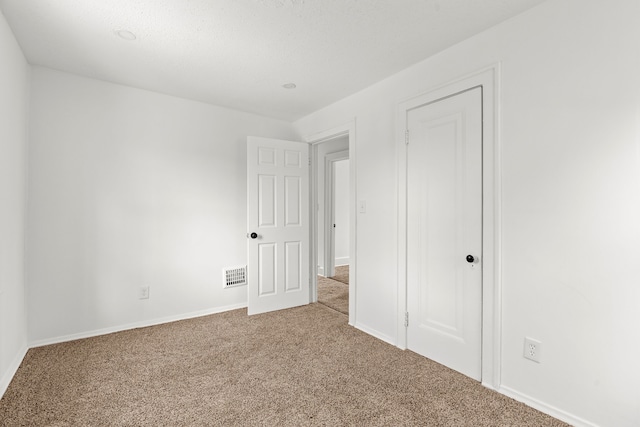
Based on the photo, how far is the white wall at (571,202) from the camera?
1.55m

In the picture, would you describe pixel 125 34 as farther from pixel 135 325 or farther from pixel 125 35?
pixel 135 325

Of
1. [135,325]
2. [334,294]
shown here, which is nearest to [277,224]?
[334,294]

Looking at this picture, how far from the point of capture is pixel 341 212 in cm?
653

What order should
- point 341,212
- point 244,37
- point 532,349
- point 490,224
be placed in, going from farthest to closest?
point 341,212, point 244,37, point 490,224, point 532,349

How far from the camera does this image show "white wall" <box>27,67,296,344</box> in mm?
2717

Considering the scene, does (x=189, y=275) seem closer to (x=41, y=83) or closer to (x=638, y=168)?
(x=41, y=83)

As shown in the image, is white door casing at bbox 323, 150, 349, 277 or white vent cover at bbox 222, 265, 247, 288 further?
white door casing at bbox 323, 150, 349, 277

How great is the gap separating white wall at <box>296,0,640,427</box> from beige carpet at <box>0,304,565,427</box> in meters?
0.35

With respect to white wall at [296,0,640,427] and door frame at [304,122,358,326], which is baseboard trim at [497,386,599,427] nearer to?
white wall at [296,0,640,427]

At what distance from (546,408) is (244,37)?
3025mm

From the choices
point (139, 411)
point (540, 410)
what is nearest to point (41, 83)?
point (139, 411)

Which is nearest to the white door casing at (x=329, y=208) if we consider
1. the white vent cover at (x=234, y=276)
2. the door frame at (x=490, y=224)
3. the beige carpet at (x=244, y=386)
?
the white vent cover at (x=234, y=276)

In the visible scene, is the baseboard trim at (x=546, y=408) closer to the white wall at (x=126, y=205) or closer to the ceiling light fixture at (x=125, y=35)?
the white wall at (x=126, y=205)

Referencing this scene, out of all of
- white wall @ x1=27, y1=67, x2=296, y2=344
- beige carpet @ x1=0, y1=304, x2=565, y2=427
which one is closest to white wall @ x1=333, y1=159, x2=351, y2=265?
white wall @ x1=27, y1=67, x2=296, y2=344
